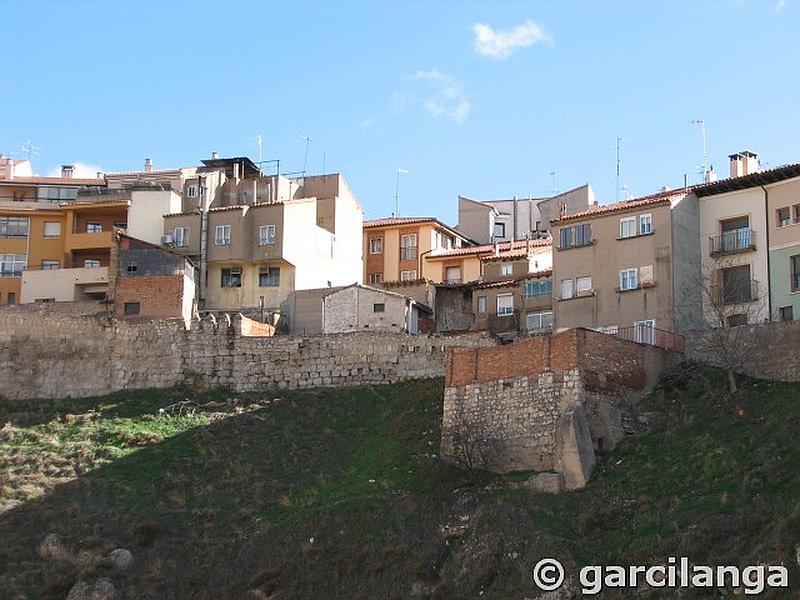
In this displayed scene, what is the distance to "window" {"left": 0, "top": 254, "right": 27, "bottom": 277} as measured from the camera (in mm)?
79375

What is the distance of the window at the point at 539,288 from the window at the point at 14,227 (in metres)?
30.4

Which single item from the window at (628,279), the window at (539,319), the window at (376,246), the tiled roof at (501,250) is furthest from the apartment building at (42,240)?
the window at (628,279)

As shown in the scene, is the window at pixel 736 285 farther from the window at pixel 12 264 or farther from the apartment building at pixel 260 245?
the window at pixel 12 264

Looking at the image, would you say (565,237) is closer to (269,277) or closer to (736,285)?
(736,285)

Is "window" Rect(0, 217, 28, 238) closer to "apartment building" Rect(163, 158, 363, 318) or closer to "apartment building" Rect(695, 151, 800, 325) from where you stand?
"apartment building" Rect(163, 158, 363, 318)

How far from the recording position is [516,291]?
7169cm

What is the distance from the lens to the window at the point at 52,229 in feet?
265

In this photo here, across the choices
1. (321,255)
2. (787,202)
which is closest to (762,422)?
(787,202)

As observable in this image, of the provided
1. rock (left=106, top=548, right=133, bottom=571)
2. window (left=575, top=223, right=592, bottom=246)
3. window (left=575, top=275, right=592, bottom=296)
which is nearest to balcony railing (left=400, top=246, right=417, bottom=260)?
window (left=575, top=223, right=592, bottom=246)

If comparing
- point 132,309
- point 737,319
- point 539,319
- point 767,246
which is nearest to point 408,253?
point 539,319

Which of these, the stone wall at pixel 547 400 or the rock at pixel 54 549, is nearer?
the stone wall at pixel 547 400

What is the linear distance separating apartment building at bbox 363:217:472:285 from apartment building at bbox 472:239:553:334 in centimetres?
610

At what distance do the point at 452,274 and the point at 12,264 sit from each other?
25619 millimetres

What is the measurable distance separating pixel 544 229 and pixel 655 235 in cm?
2926
